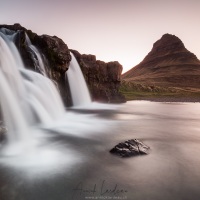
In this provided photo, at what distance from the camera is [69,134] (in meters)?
14.4

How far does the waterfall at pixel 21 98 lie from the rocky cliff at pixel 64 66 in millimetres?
1277

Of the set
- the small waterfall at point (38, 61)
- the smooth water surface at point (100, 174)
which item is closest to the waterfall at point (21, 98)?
the small waterfall at point (38, 61)

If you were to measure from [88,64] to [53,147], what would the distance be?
34.6 metres

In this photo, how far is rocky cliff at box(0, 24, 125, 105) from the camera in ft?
83.0

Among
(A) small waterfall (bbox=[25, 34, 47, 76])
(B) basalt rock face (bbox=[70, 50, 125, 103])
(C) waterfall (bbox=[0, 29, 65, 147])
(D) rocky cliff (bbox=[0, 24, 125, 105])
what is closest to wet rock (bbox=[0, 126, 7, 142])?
(C) waterfall (bbox=[0, 29, 65, 147])

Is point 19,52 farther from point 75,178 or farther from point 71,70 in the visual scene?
point 75,178

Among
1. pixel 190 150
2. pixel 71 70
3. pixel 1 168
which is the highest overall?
pixel 71 70

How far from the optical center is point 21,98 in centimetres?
1666

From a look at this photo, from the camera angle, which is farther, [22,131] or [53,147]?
[22,131]

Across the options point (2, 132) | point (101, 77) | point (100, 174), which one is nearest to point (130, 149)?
point (100, 174)

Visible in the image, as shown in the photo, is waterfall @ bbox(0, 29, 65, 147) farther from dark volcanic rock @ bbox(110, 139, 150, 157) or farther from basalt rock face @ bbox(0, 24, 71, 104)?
dark volcanic rock @ bbox(110, 139, 150, 157)

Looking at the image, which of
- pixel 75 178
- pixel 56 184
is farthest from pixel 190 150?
pixel 56 184

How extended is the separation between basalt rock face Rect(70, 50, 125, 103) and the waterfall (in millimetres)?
17240

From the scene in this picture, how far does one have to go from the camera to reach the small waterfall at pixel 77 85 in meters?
34.7
